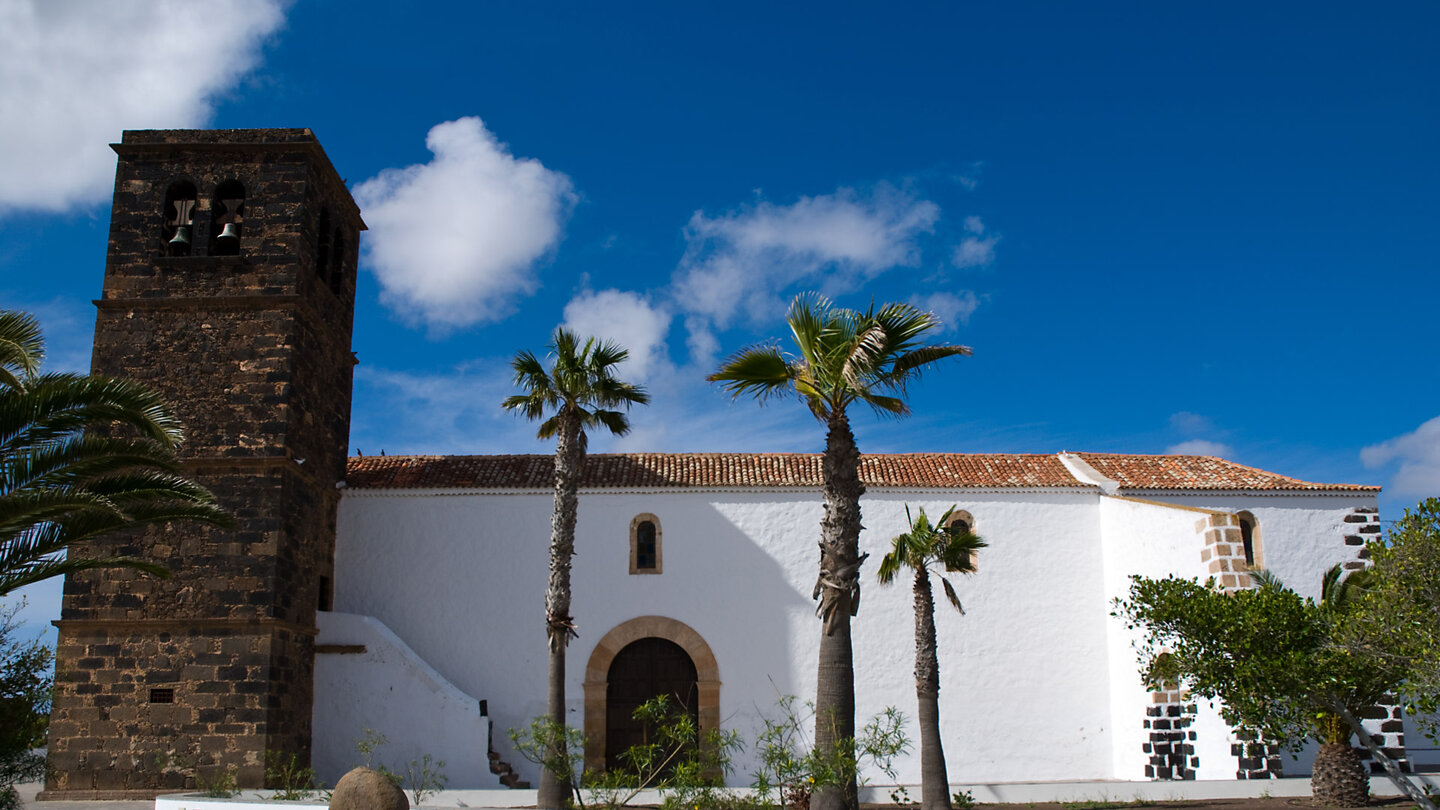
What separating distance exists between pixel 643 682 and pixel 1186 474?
10679 millimetres

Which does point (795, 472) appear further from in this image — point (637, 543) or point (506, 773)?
point (506, 773)

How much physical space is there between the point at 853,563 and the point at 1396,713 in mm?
11522

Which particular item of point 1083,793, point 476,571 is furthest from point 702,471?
point 1083,793

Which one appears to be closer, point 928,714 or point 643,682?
point 928,714

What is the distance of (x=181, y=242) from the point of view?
17531 mm

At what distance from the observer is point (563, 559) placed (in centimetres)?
1467

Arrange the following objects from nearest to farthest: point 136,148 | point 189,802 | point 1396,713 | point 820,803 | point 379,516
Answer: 1. point 820,803
2. point 189,802
3. point 1396,713
4. point 136,148
5. point 379,516

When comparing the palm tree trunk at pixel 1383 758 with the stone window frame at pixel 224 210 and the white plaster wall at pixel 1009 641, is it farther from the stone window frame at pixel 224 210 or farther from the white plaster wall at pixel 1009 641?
the stone window frame at pixel 224 210

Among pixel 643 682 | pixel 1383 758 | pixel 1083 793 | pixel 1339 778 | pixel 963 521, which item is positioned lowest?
pixel 1083 793

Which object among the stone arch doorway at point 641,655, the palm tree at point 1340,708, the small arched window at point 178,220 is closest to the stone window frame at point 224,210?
the small arched window at point 178,220

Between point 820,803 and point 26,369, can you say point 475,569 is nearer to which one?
point 26,369

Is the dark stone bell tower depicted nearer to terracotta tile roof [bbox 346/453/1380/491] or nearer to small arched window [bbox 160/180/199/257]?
small arched window [bbox 160/180/199/257]

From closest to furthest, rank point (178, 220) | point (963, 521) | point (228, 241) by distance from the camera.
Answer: point (228, 241), point (178, 220), point (963, 521)

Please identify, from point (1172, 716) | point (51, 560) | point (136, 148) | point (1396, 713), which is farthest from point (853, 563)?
point (136, 148)
